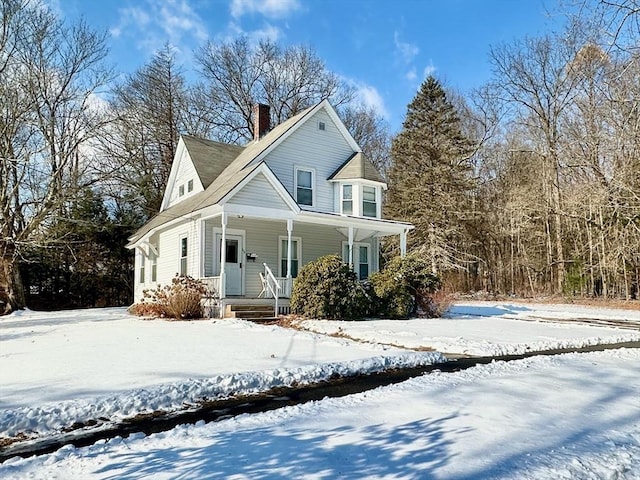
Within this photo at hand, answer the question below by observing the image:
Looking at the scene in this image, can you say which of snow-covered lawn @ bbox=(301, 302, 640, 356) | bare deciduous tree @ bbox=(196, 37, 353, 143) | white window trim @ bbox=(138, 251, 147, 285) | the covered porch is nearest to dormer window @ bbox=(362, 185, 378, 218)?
the covered porch

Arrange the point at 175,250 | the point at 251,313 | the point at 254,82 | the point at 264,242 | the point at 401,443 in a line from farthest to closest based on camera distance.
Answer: the point at 254,82 → the point at 175,250 → the point at 264,242 → the point at 251,313 → the point at 401,443

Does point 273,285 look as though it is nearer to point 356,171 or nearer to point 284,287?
point 284,287

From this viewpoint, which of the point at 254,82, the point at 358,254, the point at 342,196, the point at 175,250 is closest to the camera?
the point at 175,250

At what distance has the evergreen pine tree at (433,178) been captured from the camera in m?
27.3

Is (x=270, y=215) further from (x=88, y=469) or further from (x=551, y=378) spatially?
(x=88, y=469)

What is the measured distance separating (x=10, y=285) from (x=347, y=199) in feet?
49.1

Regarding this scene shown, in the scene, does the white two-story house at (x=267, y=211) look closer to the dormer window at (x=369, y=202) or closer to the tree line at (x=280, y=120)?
the dormer window at (x=369, y=202)

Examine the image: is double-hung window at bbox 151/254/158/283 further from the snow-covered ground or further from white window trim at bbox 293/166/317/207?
the snow-covered ground

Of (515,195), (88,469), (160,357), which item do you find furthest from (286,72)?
(88,469)

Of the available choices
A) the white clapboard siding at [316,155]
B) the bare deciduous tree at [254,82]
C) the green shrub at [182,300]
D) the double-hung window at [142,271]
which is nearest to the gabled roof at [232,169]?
the white clapboard siding at [316,155]

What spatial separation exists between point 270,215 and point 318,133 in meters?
5.35

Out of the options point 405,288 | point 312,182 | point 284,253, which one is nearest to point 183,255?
point 284,253

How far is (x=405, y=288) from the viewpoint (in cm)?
1380

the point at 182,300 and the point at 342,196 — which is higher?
the point at 342,196
